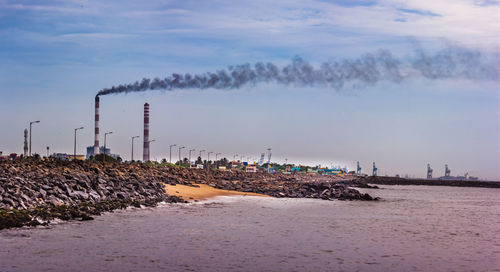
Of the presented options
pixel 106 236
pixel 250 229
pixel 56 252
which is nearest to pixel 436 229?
pixel 250 229

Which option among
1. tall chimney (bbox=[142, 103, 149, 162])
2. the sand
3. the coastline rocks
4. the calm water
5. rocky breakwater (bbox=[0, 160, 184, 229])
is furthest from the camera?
tall chimney (bbox=[142, 103, 149, 162])

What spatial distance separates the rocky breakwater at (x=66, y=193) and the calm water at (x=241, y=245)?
1.40 metres

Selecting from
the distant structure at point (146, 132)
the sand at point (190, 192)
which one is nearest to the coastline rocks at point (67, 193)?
the sand at point (190, 192)

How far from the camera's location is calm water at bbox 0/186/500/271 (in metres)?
15.9

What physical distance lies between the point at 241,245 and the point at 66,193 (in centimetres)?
1451

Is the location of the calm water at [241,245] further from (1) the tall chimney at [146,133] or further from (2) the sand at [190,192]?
(1) the tall chimney at [146,133]

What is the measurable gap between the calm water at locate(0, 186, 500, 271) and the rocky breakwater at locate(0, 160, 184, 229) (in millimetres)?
1397

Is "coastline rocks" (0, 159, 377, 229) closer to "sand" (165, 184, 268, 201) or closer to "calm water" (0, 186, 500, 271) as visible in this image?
"calm water" (0, 186, 500, 271)

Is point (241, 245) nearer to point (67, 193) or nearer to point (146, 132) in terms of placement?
point (67, 193)

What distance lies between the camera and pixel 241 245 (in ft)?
66.3

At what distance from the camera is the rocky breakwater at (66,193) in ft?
79.2

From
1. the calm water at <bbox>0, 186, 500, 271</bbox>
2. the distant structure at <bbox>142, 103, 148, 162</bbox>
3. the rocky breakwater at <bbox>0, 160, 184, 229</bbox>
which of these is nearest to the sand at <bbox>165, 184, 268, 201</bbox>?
the rocky breakwater at <bbox>0, 160, 184, 229</bbox>

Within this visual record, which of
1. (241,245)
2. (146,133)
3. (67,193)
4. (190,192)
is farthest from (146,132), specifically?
(241,245)

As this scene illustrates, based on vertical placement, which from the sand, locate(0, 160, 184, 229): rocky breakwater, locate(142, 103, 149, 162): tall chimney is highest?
locate(142, 103, 149, 162): tall chimney
